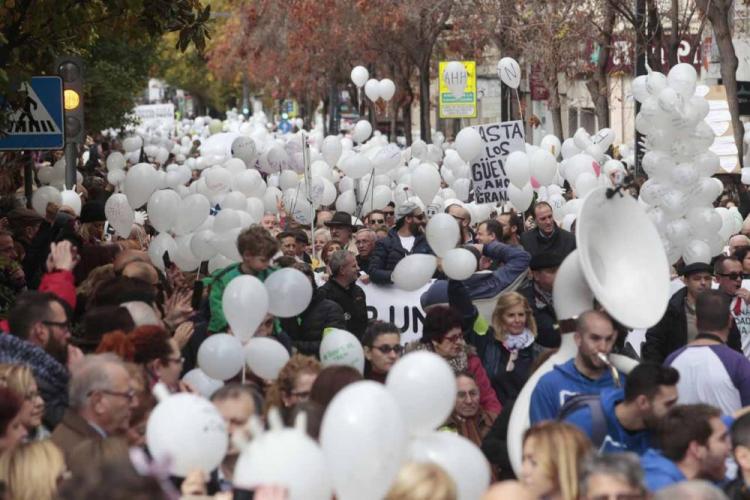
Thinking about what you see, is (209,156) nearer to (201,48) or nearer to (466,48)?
(201,48)

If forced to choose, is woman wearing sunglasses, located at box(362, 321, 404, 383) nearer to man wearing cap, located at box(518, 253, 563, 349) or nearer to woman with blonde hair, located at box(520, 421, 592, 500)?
man wearing cap, located at box(518, 253, 563, 349)

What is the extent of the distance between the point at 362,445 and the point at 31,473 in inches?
46.3

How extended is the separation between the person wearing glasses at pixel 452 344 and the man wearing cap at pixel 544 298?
97 cm

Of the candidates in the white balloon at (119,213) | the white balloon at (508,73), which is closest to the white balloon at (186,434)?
the white balloon at (119,213)

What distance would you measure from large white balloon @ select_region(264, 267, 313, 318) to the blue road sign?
159 inches

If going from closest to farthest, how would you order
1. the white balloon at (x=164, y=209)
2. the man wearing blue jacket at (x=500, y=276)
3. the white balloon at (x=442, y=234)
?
the white balloon at (x=442, y=234)
the man wearing blue jacket at (x=500, y=276)
the white balloon at (x=164, y=209)

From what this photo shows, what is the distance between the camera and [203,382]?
7.86m

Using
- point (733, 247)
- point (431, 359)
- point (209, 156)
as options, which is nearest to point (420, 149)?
point (209, 156)

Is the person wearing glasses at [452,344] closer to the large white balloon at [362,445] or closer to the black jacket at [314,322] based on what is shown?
the black jacket at [314,322]

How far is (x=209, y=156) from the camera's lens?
75.9ft

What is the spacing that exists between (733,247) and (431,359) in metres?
7.15

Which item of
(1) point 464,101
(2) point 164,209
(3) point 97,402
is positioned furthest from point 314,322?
(1) point 464,101

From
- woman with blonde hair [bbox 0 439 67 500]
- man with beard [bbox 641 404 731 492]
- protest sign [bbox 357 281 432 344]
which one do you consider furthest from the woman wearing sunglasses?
woman with blonde hair [bbox 0 439 67 500]

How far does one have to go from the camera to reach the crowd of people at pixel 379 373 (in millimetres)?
5297
